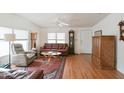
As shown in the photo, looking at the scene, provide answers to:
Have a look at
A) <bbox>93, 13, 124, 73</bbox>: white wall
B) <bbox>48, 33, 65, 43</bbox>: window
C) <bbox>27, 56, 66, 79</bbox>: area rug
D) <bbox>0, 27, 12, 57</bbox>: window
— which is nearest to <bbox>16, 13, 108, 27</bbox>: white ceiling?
<bbox>93, 13, 124, 73</bbox>: white wall

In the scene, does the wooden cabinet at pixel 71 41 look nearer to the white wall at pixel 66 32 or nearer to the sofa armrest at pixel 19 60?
the white wall at pixel 66 32

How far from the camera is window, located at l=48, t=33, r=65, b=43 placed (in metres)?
12.4

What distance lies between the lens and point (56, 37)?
1244 cm

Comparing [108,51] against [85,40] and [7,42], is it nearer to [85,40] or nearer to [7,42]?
[7,42]

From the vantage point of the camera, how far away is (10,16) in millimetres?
6531

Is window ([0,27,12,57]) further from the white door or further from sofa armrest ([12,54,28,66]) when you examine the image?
the white door

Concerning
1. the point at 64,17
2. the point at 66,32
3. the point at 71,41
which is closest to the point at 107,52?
the point at 64,17

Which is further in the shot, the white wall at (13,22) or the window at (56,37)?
the window at (56,37)

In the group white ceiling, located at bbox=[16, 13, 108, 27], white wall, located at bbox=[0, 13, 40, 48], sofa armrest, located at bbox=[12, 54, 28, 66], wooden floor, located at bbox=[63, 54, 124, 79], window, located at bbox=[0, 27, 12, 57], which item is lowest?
wooden floor, located at bbox=[63, 54, 124, 79]

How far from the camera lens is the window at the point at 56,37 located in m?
12.4

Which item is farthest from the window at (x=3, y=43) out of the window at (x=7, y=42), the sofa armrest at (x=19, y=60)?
the sofa armrest at (x=19, y=60)

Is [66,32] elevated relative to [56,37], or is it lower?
elevated

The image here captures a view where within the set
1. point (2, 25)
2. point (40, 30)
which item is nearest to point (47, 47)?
point (40, 30)
